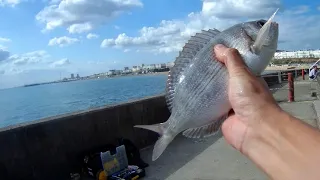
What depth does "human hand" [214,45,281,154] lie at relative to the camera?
158 centimetres

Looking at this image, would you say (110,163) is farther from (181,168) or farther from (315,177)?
(315,177)

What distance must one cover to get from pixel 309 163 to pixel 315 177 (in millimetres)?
57

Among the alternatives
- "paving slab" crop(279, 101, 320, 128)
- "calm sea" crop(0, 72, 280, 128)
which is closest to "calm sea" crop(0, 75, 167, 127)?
"calm sea" crop(0, 72, 280, 128)

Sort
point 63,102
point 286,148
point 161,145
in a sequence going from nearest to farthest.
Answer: point 286,148 < point 161,145 < point 63,102

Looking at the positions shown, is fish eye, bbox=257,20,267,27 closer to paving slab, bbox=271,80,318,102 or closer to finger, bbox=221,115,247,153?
finger, bbox=221,115,247,153

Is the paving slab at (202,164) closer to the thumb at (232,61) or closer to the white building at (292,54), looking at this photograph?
the white building at (292,54)

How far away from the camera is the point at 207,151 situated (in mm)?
7684

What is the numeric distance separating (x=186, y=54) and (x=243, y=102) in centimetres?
57

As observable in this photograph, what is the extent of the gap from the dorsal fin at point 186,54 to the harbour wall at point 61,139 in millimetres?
3299

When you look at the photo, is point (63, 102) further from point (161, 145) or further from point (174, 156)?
point (161, 145)

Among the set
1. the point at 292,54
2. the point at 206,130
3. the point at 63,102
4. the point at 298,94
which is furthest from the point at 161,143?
the point at 63,102

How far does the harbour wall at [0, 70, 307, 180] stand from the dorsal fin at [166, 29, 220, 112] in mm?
3299

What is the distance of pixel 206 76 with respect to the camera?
194 centimetres

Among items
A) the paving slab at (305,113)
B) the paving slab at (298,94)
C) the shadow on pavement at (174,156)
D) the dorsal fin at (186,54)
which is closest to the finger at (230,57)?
the dorsal fin at (186,54)
